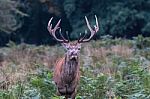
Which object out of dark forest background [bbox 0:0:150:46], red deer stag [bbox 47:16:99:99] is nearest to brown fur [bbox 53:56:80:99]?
red deer stag [bbox 47:16:99:99]

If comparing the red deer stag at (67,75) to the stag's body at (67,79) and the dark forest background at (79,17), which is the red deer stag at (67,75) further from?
the dark forest background at (79,17)

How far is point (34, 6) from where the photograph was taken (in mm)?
36281

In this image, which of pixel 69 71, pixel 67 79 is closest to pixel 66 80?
pixel 67 79

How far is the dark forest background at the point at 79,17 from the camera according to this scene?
33531mm

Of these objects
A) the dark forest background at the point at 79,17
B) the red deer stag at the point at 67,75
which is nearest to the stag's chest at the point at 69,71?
the red deer stag at the point at 67,75

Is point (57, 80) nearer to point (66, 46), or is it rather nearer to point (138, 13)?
point (66, 46)

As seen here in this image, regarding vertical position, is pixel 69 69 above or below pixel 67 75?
above

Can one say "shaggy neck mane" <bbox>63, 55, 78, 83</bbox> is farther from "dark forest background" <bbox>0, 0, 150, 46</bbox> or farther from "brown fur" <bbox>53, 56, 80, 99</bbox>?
"dark forest background" <bbox>0, 0, 150, 46</bbox>

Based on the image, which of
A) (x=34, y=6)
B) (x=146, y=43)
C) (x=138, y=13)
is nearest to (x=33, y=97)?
(x=146, y=43)

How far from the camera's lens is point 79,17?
3638 centimetres

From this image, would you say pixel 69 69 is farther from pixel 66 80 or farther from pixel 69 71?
pixel 66 80

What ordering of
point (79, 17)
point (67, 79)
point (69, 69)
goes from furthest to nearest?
point (79, 17) → point (67, 79) → point (69, 69)

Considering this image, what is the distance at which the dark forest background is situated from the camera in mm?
33531

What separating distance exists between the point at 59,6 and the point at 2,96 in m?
28.0
